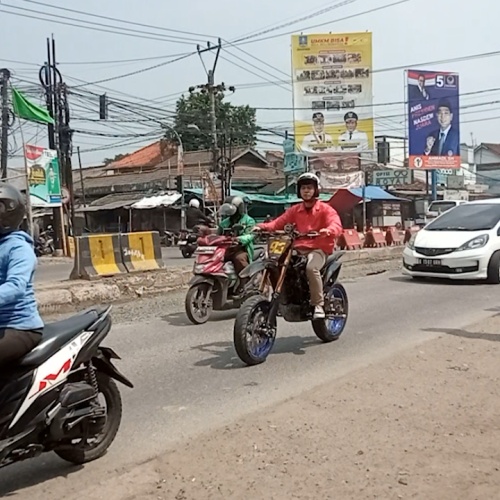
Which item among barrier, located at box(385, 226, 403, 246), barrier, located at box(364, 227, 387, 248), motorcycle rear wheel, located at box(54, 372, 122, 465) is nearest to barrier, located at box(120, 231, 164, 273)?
motorcycle rear wheel, located at box(54, 372, 122, 465)

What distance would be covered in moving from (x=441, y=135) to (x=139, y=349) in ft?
106

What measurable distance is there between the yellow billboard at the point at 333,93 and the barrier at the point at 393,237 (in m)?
9.10

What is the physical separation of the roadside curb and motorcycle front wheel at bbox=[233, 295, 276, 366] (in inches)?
194

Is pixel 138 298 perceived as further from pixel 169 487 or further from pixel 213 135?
pixel 213 135

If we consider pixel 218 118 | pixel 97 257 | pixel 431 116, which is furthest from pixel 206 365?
pixel 218 118

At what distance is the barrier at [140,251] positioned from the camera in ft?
44.6

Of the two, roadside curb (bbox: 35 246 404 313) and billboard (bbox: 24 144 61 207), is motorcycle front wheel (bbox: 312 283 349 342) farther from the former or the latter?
billboard (bbox: 24 144 61 207)

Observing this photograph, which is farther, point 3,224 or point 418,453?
point 418,453

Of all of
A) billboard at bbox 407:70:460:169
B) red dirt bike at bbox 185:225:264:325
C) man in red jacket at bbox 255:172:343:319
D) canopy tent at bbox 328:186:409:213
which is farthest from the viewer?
billboard at bbox 407:70:460:169

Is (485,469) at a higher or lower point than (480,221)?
lower

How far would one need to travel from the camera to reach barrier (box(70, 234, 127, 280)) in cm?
1284

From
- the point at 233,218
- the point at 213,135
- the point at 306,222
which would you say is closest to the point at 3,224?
the point at 306,222

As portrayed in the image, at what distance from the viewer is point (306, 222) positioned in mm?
7480

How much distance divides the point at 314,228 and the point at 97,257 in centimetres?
669
